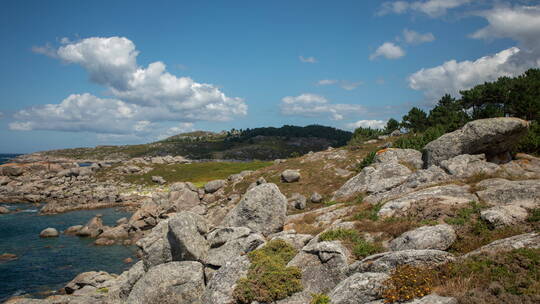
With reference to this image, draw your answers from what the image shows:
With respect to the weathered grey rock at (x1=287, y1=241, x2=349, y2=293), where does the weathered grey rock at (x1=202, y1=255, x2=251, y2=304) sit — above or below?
below

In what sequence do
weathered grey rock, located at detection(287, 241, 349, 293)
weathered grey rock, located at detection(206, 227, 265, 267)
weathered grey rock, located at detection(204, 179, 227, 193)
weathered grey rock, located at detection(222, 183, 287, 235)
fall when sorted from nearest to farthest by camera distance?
weathered grey rock, located at detection(287, 241, 349, 293), weathered grey rock, located at detection(206, 227, 265, 267), weathered grey rock, located at detection(222, 183, 287, 235), weathered grey rock, located at detection(204, 179, 227, 193)

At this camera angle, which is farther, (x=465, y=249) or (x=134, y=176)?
(x=134, y=176)

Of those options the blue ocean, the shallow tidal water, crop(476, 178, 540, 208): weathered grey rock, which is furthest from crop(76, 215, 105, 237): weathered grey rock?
crop(476, 178, 540, 208): weathered grey rock

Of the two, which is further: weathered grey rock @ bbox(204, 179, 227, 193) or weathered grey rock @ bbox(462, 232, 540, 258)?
weathered grey rock @ bbox(204, 179, 227, 193)

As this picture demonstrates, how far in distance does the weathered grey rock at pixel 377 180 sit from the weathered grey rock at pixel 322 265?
16.6 m

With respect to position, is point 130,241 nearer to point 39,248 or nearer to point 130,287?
point 39,248

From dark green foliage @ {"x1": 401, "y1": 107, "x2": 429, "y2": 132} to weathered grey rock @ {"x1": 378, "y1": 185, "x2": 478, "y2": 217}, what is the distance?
71930 mm

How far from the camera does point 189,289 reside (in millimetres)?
19406

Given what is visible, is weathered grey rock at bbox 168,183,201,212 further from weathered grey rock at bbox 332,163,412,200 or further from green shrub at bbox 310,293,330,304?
green shrub at bbox 310,293,330,304

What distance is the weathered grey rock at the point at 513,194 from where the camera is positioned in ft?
60.4

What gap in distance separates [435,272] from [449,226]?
5.97 meters

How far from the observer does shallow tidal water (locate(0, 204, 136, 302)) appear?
34.3 m

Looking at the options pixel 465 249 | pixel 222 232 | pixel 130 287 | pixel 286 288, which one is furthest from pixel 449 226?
pixel 130 287

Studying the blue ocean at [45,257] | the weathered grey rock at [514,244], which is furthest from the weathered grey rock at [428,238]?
the blue ocean at [45,257]
